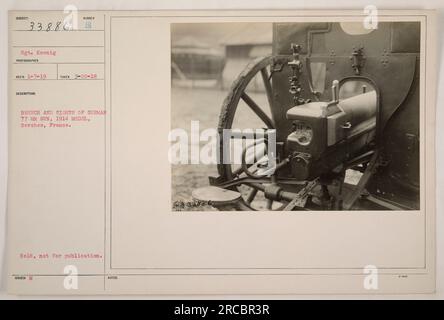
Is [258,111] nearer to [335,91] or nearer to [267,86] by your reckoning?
[267,86]

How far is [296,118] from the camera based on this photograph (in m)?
1.09

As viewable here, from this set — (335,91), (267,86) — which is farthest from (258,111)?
(335,91)

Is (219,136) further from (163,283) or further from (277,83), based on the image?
(163,283)

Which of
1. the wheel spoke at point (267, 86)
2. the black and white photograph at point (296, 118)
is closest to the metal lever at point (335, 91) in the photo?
the black and white photograph at point (296, 118)

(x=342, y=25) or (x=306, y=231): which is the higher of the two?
(x=342, y=25)

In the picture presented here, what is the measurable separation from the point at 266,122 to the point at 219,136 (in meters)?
0.11

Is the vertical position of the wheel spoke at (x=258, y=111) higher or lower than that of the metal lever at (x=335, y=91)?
lower

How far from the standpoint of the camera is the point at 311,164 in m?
1.09

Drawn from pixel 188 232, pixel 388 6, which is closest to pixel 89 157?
pixel 188 232

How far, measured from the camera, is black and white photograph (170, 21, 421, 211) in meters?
1.06

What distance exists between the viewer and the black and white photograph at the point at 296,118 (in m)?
1.06

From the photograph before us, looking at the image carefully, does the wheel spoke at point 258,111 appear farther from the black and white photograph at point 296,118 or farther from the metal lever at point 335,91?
the metal lever at point 335,91

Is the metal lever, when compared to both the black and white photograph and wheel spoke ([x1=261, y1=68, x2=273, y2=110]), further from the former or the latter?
wheel spoke ([x1=261, y1=68, x2=273, y2=110])

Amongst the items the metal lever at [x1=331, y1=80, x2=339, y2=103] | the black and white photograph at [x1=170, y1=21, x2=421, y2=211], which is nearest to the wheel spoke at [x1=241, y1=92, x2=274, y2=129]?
the black and white photograph at [x1=170, y1=21, x2=421, y2=211]
